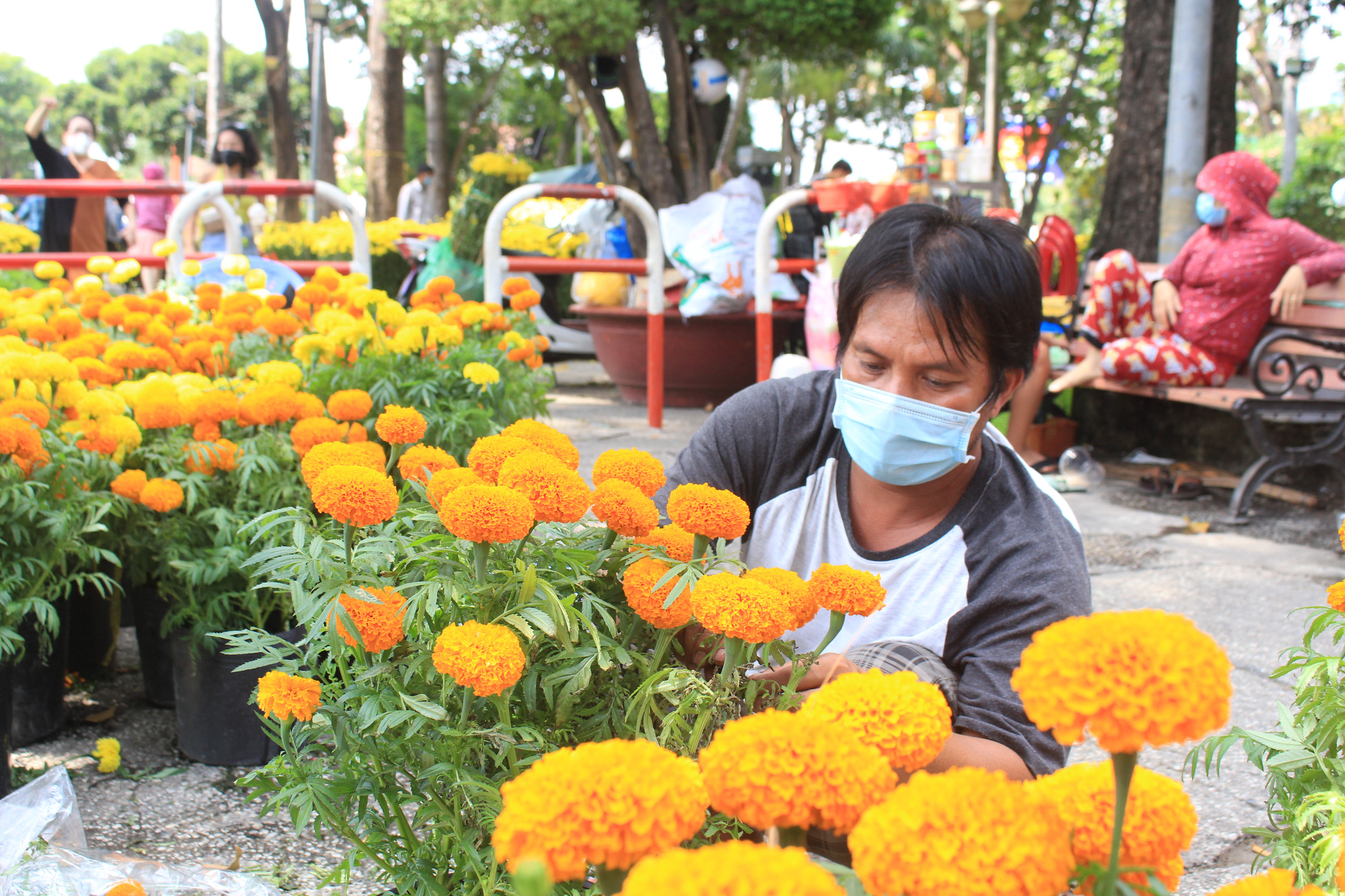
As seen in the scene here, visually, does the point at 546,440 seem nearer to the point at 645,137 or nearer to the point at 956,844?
the point at 956,844

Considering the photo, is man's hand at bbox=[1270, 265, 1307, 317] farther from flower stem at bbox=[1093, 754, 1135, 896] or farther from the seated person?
flower stem at bbox=[1093, 754, 1135, 896]

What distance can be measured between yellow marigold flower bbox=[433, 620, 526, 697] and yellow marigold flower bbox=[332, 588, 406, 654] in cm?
14

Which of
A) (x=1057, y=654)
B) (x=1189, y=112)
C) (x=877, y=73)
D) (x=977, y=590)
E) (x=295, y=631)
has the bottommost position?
(x=295, y=631)

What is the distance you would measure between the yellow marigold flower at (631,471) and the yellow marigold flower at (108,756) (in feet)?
5.67

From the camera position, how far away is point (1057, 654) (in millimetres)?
522

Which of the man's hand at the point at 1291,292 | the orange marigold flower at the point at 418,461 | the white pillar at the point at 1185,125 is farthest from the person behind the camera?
the white pillar at the point at 1185,125

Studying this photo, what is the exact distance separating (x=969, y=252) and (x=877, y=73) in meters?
34.3

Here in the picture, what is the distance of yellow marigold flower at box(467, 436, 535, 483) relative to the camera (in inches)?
41.5

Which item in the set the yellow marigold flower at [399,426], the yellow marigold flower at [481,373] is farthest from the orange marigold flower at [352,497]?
the yellow marigold flower at [481,373]

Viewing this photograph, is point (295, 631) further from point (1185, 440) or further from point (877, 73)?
point (877, 73)

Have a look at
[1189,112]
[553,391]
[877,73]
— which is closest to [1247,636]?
[1189,112]

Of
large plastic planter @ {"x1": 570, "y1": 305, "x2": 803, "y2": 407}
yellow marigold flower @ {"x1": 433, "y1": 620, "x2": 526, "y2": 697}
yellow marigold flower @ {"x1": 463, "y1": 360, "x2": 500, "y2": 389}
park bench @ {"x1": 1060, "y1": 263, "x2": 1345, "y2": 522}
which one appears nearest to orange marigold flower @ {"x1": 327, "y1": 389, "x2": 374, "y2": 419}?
yellow marigold flower @ {"x1": 463, "y1": 360, "x2": 500, "y2": 389}

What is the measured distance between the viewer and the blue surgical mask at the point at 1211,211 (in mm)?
5254

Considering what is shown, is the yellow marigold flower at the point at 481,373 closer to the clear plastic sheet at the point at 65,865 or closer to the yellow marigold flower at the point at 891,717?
the clear plastic sheet at the point at 65,865
